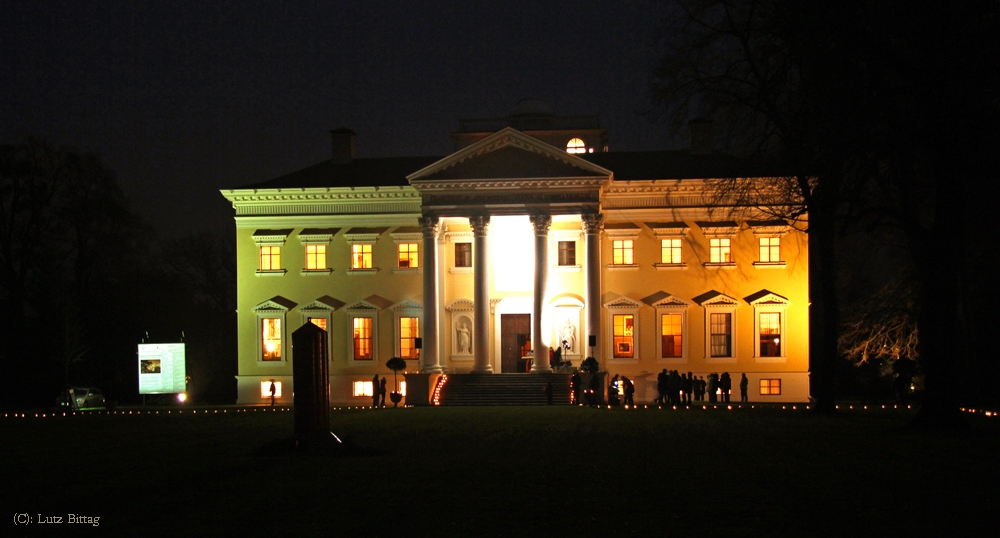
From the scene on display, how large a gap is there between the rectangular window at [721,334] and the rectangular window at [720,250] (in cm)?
253

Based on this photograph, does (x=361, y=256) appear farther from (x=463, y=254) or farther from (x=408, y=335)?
(x=463, y=254)

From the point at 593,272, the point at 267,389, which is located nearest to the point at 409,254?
the point at 593,272

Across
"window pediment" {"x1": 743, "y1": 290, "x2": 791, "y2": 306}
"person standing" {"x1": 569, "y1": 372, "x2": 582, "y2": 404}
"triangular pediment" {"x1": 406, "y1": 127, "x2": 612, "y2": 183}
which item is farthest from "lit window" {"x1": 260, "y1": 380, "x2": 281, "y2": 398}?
"window pediment" {"x1": 743, "y1": 290, "x2": 791, "y2": 306}

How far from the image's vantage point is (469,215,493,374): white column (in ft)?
154

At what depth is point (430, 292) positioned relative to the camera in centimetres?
4766

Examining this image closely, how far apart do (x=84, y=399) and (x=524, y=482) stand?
41.8m

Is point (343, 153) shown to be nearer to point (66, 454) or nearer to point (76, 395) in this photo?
point (76, 395)

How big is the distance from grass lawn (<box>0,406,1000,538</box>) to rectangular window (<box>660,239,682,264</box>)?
24.2m

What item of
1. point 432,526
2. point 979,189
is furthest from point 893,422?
point 432,526

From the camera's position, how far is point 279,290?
51156 millimetres

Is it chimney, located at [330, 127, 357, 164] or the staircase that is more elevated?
chimney, located at [330, 127, 357, 164]

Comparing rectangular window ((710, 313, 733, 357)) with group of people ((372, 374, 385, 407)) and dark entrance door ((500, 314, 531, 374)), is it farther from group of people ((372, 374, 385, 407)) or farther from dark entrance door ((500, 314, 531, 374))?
group of people ((372, 374, 385, 407))

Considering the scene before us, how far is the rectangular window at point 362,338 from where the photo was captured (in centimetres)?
5062

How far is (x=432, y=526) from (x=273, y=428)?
54.2 feet
